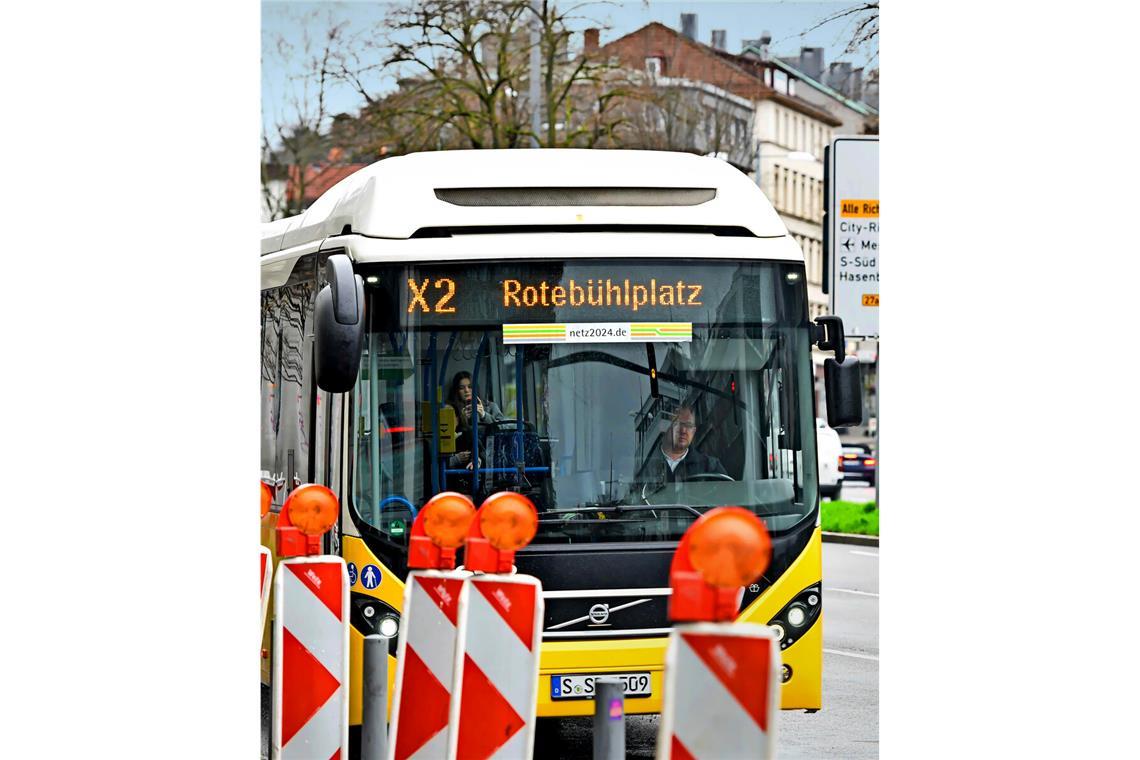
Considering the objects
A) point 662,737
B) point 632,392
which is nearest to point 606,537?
point 632,392

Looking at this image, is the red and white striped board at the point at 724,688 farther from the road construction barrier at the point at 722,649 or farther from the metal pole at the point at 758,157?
the metal pole at the point at 758,157

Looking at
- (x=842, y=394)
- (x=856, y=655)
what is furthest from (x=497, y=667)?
(x=856, y=655)

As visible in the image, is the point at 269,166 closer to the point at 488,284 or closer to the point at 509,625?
the point at 488,284

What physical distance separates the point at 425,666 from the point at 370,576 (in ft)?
5.68

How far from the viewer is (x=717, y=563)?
5.00 m

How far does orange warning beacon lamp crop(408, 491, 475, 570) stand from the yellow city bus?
5.43 feet

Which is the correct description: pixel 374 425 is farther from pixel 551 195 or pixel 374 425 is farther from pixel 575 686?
pixel 575 686

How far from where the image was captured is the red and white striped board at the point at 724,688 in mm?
5012

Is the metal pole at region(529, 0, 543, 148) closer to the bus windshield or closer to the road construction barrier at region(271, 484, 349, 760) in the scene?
the bus windshield

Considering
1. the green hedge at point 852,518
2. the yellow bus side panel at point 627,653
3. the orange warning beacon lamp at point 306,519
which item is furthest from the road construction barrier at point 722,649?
the green hedge at point 852,518

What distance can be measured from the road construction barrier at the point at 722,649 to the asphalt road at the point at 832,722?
4847 mm

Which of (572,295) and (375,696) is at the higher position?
(572,295)
